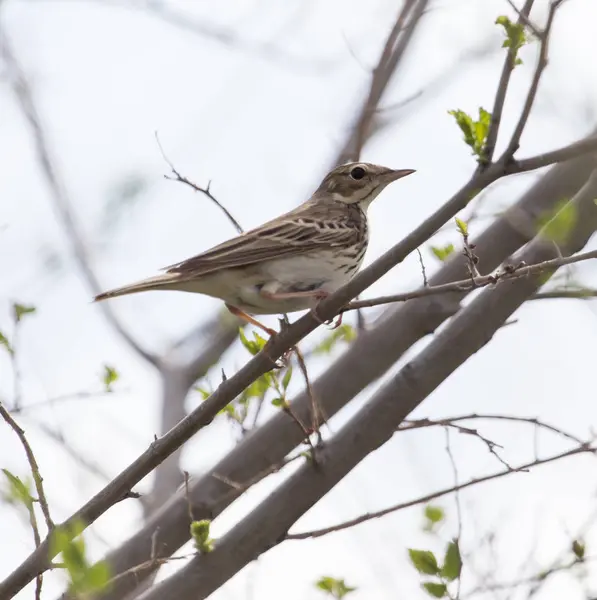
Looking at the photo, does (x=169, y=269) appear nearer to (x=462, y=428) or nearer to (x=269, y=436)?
(x=269, y=436)

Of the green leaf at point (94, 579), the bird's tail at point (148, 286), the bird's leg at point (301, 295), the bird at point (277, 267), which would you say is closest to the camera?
the green leaf at point (94, 579)

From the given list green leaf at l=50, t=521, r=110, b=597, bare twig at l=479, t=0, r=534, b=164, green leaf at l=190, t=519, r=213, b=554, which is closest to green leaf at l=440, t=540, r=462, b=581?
green leaf at l=190, t=519, r=213, b=554

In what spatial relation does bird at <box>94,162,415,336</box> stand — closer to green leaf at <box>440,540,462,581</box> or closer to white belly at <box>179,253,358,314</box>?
white belly at <box>179,253,358,314</box>

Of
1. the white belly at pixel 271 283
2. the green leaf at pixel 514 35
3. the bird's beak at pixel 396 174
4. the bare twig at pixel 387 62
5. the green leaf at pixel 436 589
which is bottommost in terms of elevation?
the green leaf at pixel 436 589

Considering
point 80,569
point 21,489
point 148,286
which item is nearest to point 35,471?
point 21,489

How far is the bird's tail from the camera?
6211 millimetres

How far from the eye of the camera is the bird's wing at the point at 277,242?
6.75 m

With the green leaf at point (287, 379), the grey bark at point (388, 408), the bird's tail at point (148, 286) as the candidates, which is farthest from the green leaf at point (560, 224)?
the bird's tail at point (148, 286)

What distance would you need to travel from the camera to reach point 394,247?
4.88m

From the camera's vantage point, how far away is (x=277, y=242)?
7188 mm

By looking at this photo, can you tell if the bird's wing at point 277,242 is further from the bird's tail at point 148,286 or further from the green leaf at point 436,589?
the green leaf at point 436,589

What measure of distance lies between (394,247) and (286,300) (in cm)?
196

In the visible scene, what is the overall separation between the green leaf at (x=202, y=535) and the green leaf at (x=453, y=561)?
1.30m

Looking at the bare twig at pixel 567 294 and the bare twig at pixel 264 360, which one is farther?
the bare twig at pixel 567 294
